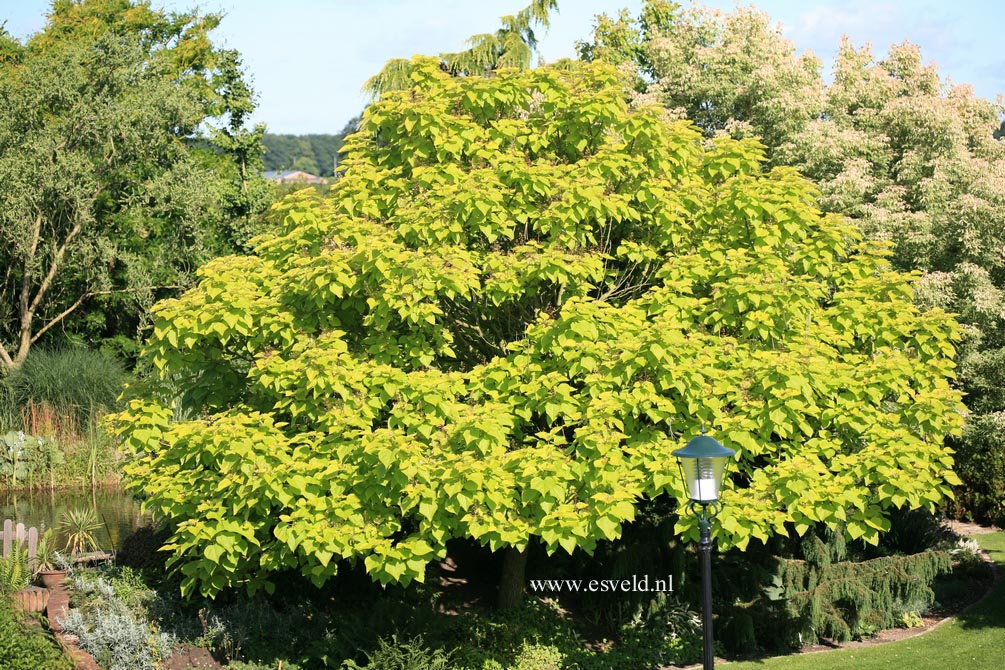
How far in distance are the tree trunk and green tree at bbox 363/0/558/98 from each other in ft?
28.6

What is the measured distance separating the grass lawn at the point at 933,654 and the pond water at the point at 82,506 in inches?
441

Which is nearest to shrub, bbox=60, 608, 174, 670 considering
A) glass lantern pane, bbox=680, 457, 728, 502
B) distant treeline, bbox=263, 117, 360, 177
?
glass lantern pane, bbox=680, 457, 728, 502

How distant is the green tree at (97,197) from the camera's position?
24875mm

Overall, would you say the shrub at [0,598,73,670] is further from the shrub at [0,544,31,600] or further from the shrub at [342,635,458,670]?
the shrub at [342,635,458,670]

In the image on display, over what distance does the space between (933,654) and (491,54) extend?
13.1 metres

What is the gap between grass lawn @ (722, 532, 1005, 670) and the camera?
11.3m

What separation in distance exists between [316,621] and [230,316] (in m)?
4.27

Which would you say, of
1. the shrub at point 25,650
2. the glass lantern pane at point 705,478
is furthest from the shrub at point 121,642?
the glass lantern pane at point 705,478

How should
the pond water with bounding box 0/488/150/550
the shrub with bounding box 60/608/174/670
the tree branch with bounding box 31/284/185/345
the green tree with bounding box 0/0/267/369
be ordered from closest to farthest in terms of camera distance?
the shrub with bounding box 60/608/174/670
the pond water with bounding box 0/488/150/550
the green tree with bounding box 0/0/267/369
the tree branch with bounding box 31/284/185/345

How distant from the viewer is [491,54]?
19.0 m

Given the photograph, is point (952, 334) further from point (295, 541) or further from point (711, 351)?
point (295, 541)

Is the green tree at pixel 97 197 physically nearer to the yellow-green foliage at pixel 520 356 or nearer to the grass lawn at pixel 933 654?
the yellow-green foliage at pixel 520 356

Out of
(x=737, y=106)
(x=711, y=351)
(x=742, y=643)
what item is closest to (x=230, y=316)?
(x=711, y=351)

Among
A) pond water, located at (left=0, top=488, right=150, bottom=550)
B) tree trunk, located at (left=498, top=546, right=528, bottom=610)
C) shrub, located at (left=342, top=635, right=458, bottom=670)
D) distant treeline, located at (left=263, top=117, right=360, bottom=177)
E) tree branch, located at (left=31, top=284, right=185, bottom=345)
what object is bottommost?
shrub, located at (left=342, top=635, right=458, bottom=670)
